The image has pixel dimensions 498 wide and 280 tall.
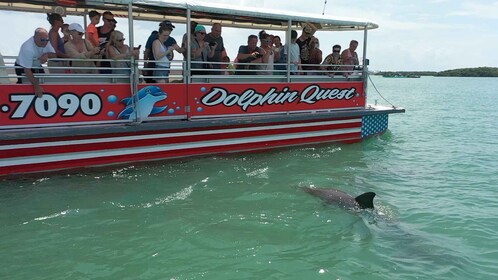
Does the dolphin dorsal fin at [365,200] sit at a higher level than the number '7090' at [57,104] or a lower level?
lower

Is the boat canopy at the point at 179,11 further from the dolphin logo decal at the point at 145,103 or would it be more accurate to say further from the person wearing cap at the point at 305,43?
the dolphin logo decal at the point at 145,103

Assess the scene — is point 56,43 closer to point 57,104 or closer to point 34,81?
point 34,81

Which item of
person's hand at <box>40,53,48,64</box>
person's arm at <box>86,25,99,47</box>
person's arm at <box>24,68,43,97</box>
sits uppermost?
person's arm at <box>86,25,99,47</box>

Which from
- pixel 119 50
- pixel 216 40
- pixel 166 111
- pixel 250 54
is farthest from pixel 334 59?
pixel 119 50

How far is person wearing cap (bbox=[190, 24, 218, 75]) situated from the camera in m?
8.58

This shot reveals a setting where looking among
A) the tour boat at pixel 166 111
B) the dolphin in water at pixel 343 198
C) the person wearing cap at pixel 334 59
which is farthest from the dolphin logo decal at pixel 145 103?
the person wearing cap at pixel 334 59

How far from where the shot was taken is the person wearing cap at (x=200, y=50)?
8.58 m

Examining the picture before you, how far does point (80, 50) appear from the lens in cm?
750

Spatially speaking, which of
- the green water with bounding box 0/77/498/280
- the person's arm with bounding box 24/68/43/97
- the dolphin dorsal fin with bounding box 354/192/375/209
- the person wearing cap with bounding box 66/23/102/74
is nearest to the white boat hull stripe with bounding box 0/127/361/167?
the green water with bounding box 0/77/498/280

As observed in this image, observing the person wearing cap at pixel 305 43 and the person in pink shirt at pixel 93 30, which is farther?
the person wearing cap at pixel 305 43

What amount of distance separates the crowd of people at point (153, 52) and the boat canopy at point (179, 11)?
1.27 ft

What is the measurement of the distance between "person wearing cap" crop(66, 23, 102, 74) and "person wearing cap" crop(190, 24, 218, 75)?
1863mm

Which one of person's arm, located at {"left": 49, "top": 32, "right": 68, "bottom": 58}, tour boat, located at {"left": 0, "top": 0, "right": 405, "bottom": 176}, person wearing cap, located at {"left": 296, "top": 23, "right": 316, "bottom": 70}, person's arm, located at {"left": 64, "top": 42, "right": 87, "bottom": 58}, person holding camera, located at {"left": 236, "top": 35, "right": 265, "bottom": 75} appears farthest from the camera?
person wearing cap, located at {"left": 296, "top": 23, "right": 316, "bottom": 70}

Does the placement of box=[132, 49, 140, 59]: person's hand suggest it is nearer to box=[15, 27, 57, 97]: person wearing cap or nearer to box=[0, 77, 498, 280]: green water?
box=[15, 27, 57, 97]: person wearing cap
